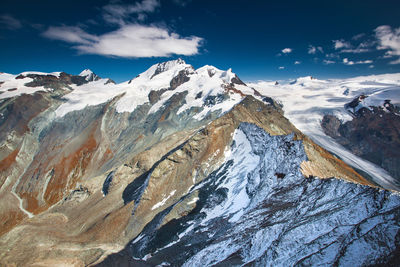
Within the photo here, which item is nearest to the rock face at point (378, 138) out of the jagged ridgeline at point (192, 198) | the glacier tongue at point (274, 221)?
the jagged ridgeline at point (192, 198)

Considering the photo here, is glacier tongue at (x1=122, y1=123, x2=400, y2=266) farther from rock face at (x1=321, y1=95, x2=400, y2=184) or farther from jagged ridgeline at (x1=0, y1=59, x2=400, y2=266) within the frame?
rock face at (x1=321, y1=95, x2=400, y2=184)

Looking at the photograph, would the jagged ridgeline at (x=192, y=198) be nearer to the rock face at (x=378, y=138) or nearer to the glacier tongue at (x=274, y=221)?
the glacier tongue at (x=274, y=221)

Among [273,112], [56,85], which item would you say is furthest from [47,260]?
[56,85]

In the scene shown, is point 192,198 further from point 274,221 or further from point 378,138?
point 378,138

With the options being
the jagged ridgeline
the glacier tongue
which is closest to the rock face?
the jagged ridgeline

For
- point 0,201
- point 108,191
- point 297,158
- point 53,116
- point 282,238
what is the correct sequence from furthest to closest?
point 53,116, point 0,201, point 108,191, point 297,158, point 282,238

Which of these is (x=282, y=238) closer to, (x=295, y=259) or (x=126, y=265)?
(x=295, y=259)
